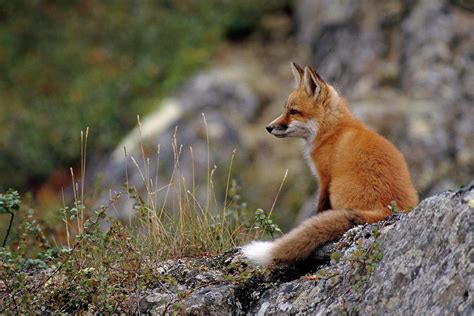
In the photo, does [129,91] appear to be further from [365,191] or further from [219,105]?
[365,191]

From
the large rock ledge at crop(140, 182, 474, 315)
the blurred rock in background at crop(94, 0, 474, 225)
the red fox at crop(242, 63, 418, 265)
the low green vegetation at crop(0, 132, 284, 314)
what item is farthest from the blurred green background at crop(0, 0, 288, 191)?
the large rock ledge at crop(140, 182, 474, 315)

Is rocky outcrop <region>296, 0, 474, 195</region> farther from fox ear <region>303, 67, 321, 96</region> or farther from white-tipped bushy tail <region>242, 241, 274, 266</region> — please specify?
white-tipped bushy tail <region>242, 241, 274, 266</region>

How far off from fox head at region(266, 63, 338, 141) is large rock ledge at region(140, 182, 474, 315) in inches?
80.8

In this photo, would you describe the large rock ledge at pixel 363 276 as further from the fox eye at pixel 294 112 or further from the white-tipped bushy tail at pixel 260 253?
the fox eye at pixel 294 112

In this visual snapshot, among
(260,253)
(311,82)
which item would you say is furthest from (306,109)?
(260,253)

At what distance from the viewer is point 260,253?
5.41m

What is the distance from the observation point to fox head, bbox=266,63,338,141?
764cm

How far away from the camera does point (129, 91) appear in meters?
17.9

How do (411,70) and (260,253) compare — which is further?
(411,70)

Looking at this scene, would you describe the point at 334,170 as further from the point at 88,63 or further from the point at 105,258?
the point at 88,63

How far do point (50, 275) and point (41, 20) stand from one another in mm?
15875

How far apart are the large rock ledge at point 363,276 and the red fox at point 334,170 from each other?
0.60ft

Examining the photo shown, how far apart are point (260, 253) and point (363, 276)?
0.97 m

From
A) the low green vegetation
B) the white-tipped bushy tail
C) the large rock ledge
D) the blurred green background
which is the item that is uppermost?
the blurred green background
